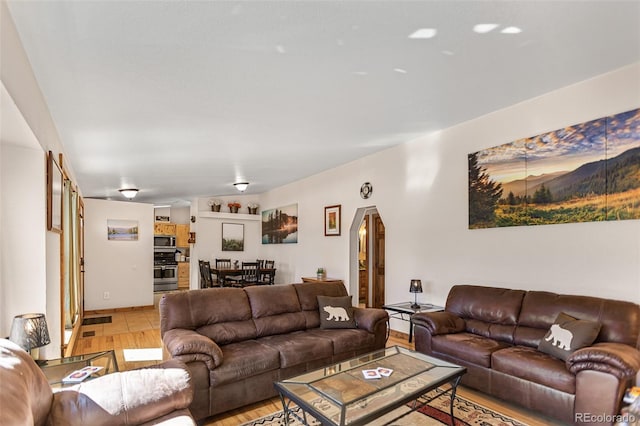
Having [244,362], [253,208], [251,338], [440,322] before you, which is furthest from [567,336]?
[253,208]

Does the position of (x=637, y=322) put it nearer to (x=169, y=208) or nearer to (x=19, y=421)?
(x=19, y=421)

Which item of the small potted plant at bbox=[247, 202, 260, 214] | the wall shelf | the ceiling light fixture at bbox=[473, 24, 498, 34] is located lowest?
the wall shelf

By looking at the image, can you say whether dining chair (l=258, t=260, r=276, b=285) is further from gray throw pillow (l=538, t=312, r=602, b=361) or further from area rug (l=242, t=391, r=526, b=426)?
gray throw pillow (l=538, t=312, r=602, b=361)

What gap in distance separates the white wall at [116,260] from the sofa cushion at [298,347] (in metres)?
5.23

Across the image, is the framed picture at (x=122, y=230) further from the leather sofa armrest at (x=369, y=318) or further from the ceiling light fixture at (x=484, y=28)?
the ceiling light fixture at (x=484, y=28)

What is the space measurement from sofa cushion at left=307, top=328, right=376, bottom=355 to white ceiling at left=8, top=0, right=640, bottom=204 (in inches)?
89.1

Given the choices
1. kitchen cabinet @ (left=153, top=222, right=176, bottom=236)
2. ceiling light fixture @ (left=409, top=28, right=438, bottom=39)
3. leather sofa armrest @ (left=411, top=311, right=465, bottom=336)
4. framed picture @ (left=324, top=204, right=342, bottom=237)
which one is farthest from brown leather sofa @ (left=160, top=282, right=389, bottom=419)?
kitchen cabinet @ (left=153, top=222, right=176, bottom=236)

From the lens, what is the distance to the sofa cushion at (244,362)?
110 inches

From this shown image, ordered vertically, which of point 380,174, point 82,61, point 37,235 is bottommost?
point 37,235

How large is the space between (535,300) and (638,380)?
103 centimetres

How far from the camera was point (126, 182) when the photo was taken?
6879 mm

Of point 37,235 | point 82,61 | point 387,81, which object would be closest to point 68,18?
point 82,61

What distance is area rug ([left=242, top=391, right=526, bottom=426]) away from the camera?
2705mm

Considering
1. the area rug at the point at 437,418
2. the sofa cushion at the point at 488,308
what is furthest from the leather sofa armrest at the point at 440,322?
the area rug at the point at 437,418
